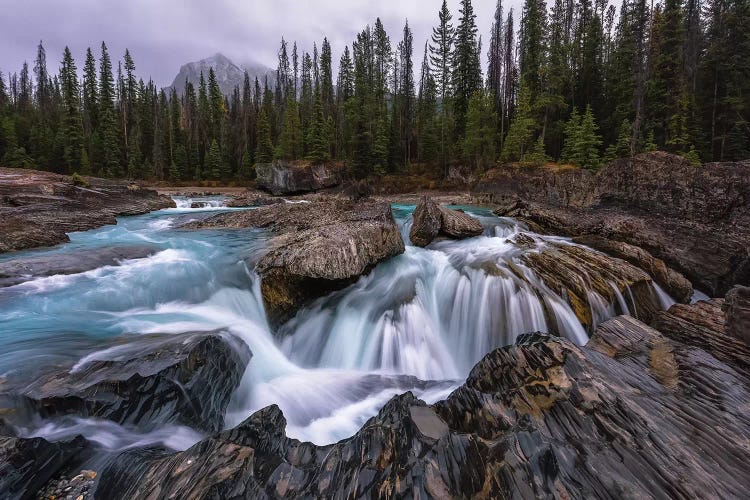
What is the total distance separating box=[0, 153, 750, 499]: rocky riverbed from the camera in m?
2.43

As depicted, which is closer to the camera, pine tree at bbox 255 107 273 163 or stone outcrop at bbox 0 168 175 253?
stone outcrop at bbox 0 168 175 253

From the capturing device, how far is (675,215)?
1297 centimetres

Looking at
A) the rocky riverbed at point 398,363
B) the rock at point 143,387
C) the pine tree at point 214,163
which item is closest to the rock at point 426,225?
the rocky riverbed at point 398,363

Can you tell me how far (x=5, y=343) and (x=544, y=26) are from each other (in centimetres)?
4477

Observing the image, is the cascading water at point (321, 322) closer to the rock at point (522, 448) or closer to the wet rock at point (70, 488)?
the wet rock at point (70, 488)

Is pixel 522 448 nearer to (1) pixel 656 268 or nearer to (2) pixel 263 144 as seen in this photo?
(1) pixel 656 268

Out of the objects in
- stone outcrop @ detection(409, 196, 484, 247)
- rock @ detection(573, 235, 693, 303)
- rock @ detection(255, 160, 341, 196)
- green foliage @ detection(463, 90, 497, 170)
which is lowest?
rock @ detection(573, 235, 693, 303)

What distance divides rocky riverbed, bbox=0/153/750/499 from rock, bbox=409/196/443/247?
134mm

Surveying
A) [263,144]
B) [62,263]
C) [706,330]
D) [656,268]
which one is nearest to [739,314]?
[706,330]

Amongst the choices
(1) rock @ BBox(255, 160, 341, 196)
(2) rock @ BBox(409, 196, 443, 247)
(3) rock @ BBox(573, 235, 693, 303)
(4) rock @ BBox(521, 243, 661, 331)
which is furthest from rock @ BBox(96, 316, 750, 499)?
(1) rock @ BBox(255, 160, 341, 196)

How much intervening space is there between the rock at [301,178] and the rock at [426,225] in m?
29.2

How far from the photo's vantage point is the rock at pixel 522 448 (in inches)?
88.1

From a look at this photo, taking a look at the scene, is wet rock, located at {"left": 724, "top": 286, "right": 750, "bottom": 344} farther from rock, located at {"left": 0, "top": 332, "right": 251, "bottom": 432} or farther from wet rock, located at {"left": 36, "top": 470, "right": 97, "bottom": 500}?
wet rock, located at {"left": 36, "top": 470, "right": 97, "bottom": 500}

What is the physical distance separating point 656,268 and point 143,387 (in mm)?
10661
